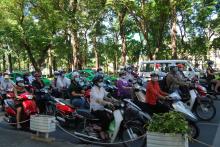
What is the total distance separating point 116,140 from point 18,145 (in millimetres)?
2121

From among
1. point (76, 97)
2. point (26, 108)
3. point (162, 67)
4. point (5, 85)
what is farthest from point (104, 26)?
point (26, 108)

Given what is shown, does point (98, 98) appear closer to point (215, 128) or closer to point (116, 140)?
point (116, 140)

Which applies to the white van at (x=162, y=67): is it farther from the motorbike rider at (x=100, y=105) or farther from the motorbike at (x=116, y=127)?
the motorbike at (x=116, y=127)

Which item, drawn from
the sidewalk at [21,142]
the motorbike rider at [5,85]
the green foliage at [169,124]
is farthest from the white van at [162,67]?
the green foliage at [169,124]

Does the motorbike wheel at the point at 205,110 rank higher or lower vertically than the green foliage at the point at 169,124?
lower

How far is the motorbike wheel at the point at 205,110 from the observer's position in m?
12.6

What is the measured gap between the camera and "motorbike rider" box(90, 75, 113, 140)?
8730 mm

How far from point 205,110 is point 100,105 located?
4972 millimetres

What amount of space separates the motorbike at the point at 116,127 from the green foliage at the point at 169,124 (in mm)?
1455

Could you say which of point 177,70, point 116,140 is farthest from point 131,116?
point 177,70

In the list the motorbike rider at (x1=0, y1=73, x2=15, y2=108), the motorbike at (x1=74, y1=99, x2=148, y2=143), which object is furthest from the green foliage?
the motorbike rider at (x1=0, y1=73, x2=15, y2=108)

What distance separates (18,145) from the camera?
Answer: 28.6 ft

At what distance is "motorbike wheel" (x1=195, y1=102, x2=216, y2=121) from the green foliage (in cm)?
612

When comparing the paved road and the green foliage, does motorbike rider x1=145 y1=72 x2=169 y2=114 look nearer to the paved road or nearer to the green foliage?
the paved road
